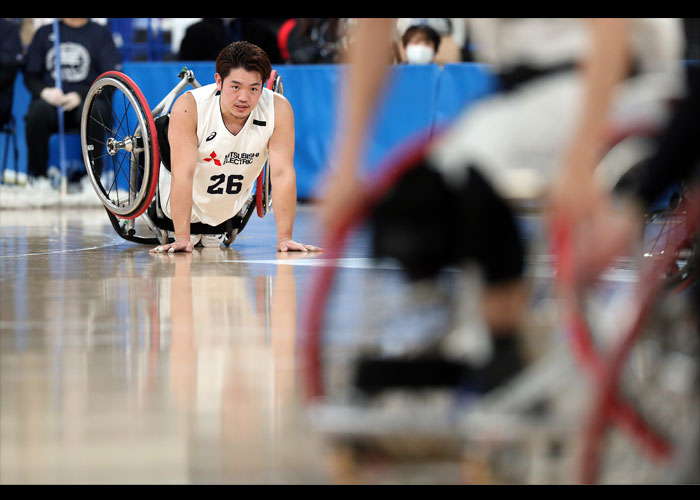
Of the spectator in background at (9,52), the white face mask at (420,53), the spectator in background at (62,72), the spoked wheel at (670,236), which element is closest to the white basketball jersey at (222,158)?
the spoked wheel at (670,236)

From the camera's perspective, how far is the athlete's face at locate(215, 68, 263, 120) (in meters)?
5.43

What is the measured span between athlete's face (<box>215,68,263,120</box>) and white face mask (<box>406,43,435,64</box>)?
156 inches

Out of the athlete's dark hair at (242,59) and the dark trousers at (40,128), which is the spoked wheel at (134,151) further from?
the dark trousers at (40,128)

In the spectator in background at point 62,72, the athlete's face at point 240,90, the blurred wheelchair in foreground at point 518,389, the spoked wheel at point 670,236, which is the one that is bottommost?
the blurred wheelchair in foreground at point 518,389

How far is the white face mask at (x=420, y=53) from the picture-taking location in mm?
9320

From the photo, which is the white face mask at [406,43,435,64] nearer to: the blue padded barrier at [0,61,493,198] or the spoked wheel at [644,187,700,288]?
the blue padded barrier at [0,61,493,198]

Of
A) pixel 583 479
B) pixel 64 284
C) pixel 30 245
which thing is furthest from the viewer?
pixel 30 245

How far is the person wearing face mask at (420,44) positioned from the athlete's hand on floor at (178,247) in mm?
4013

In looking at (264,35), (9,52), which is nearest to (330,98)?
(264,35)

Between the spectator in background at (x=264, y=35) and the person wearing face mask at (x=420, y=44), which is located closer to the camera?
the person wearing face mask at (x=420, y=44)

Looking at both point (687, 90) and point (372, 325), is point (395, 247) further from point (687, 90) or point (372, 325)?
point (687, 90)

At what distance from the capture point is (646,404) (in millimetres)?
1764
